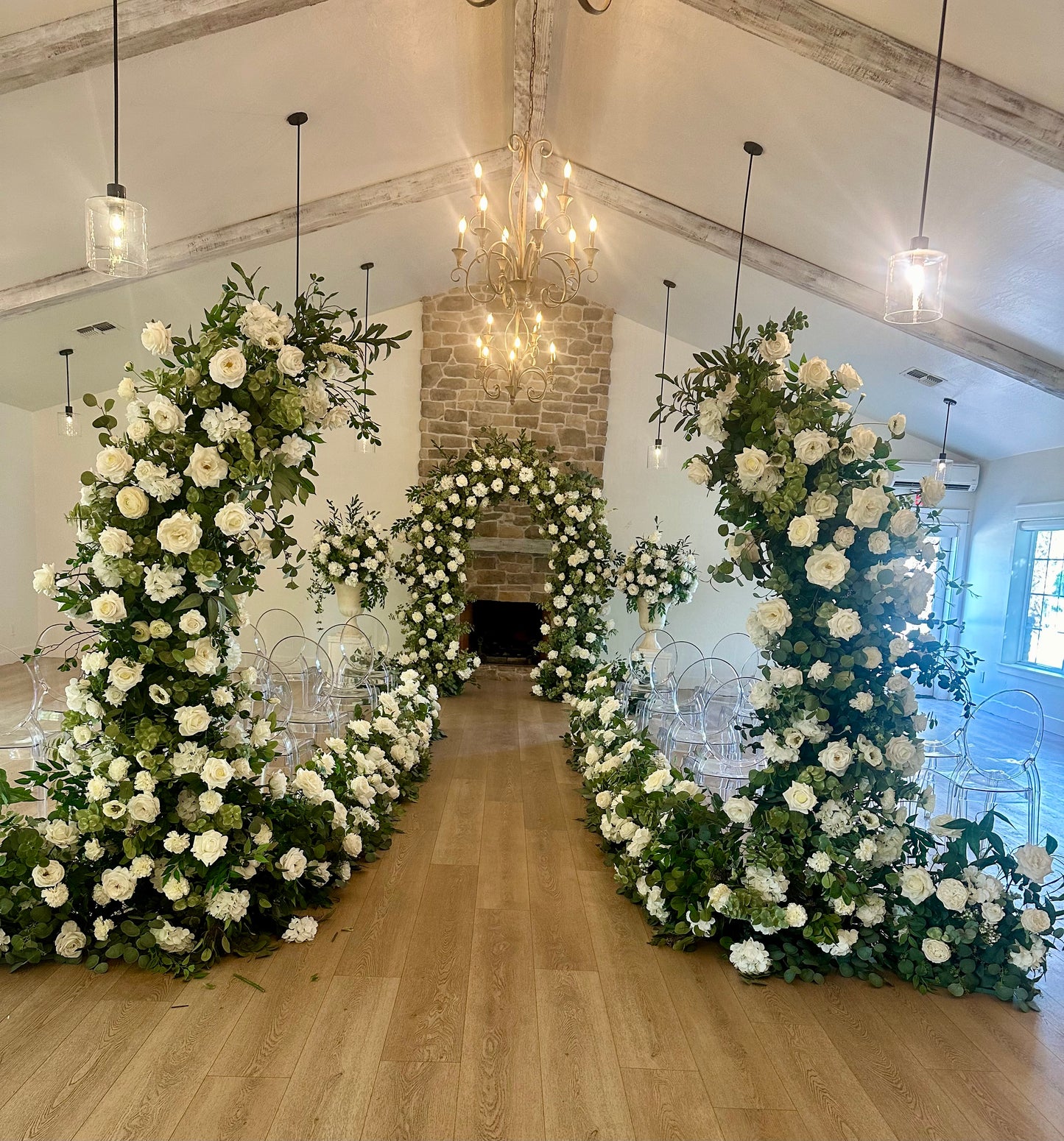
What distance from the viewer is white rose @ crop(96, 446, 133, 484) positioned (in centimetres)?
273

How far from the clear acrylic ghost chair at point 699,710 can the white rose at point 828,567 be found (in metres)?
1.81

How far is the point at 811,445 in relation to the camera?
9.55 ft

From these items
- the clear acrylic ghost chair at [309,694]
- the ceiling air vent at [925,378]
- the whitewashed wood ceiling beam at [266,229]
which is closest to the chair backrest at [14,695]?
the clear acrylic ghost chair at [309,694]

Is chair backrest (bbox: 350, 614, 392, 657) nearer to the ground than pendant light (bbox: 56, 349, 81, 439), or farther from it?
nearer to the ground

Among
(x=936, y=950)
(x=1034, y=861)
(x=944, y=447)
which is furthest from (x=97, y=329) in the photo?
(x=944, y=447)

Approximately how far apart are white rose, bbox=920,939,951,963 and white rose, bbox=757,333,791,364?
2242 mm

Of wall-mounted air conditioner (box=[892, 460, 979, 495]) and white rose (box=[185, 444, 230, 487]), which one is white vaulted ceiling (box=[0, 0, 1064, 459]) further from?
white rose (box=[185, 444, 230, 487])

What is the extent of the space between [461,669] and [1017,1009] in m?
5.59

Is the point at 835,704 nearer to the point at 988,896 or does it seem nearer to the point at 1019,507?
the point at 988,896

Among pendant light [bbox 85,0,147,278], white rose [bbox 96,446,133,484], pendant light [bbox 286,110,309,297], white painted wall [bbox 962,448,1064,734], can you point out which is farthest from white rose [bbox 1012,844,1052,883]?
pendant light [bbox 286,110,309,297]

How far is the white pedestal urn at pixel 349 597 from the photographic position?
802 centimetres

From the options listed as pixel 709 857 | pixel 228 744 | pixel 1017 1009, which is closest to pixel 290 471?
pixel 228 744

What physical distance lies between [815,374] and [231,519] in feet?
7.07

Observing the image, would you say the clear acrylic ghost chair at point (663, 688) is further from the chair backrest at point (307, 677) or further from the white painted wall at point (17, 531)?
the white painted wall at point (17, 531)
